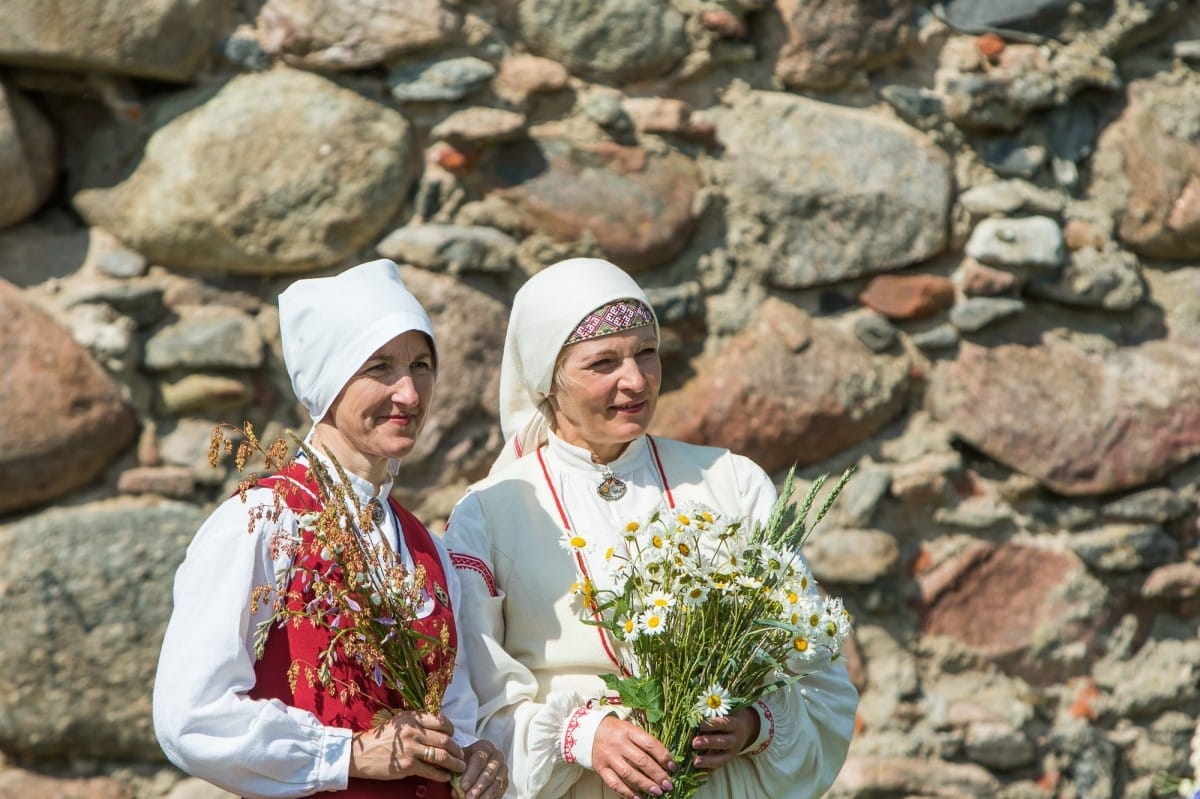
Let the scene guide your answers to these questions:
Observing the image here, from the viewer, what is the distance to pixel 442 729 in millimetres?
2650

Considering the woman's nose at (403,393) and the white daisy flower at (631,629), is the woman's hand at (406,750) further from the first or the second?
the woman's nose at (403,393)

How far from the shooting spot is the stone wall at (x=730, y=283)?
3979 millimetres

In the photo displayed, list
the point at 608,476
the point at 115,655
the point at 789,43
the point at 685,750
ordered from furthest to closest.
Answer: the point at 789,43
the point at 115,655
the point at 608,476
the point at 685,750

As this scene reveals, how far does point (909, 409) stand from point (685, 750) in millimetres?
1961

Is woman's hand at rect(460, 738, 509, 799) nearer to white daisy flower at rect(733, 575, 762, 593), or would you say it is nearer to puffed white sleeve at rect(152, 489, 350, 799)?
puffed white sleeve at rect(152, 489, 350, 799)

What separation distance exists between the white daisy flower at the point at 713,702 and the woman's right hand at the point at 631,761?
117 millimetres

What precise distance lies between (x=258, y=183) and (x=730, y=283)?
4.49 ft

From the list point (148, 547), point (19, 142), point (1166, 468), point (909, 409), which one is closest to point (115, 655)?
point (148, 547)

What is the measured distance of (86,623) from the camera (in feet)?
12.8

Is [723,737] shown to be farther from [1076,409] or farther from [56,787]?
[1076,409]

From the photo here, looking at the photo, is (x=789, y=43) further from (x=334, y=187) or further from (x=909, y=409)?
(x=334, y=187)

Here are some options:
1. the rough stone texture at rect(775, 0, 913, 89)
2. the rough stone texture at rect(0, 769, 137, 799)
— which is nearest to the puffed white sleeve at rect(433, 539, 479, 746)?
the rough stone texture at rect(0, 769, 137, 799)

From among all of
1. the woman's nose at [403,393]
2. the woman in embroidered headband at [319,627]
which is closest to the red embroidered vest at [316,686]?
the woman in embroidered headband at [319,627]

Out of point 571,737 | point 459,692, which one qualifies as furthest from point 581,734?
point 459,692
